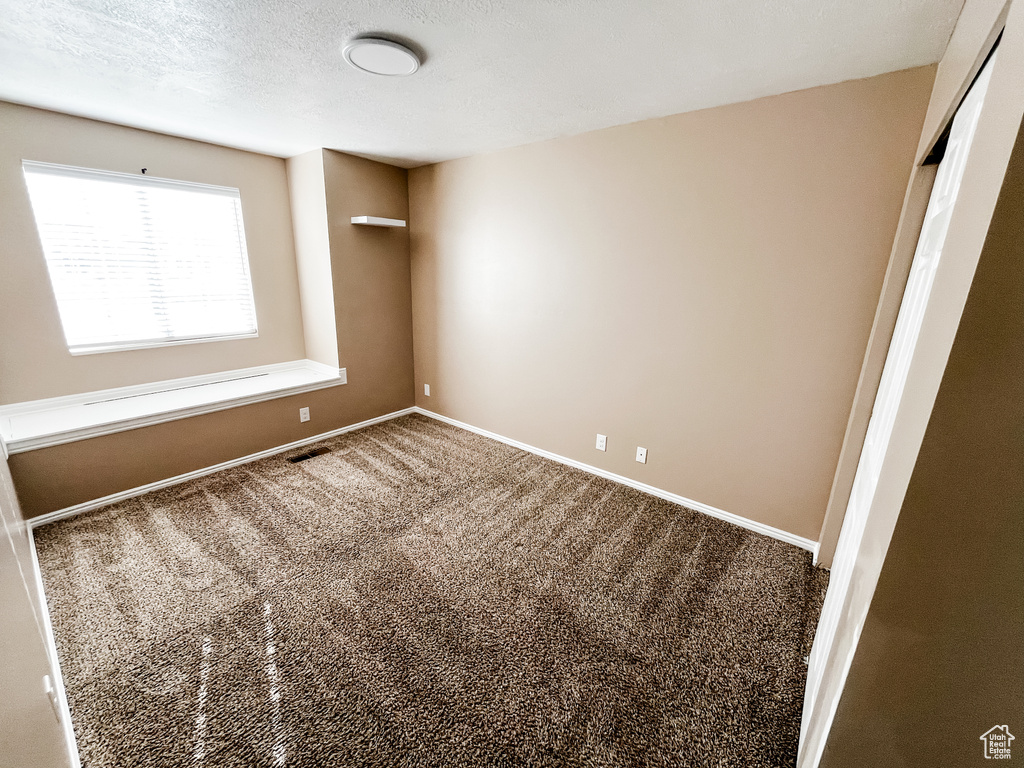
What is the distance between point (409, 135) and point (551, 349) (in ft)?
6.11

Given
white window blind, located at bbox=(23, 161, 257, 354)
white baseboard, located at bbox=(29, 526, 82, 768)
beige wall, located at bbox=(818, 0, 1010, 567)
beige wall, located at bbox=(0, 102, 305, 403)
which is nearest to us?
beige wall, located at bbox=(818, 0, 1010, 567)

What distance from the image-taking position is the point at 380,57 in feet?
5.53

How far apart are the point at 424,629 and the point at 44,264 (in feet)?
11.0

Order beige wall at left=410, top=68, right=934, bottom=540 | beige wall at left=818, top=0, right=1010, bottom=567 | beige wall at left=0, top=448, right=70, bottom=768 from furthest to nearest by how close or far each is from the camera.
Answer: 1. beige wall at left=410, top=68, right=934, bottom=540
2. beige wall at left=818, top=0, right=1010, bottom=567
3. beige wall at left=0, top=448, right=70, bottom=768

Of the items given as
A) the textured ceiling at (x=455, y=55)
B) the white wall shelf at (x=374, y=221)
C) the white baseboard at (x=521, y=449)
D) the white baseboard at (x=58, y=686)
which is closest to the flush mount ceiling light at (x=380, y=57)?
the textured ceiling at (x=455, y=55)

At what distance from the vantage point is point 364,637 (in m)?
1.69

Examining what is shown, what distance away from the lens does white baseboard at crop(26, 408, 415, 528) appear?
2388 millimetres

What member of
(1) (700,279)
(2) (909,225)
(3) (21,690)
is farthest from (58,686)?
(2) (909,225)

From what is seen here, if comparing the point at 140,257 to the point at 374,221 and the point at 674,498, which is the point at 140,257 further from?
the point at 674,498

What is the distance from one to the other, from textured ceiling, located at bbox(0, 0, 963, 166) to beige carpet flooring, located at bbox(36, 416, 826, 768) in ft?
7.90

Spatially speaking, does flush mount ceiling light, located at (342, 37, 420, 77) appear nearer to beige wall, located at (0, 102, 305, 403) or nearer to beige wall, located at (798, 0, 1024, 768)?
beige wall, located at (798, 0, 1024, 768)

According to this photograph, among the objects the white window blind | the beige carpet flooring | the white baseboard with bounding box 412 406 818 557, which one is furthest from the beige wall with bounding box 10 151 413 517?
the white baseboard with bounding box 412 406 818 557

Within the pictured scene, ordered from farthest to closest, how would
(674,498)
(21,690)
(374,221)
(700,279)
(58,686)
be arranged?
(374,221) < (674,498) < (700,279) < (58,686) < (21,690)

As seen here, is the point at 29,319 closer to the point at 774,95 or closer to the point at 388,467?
the point at 388,467
